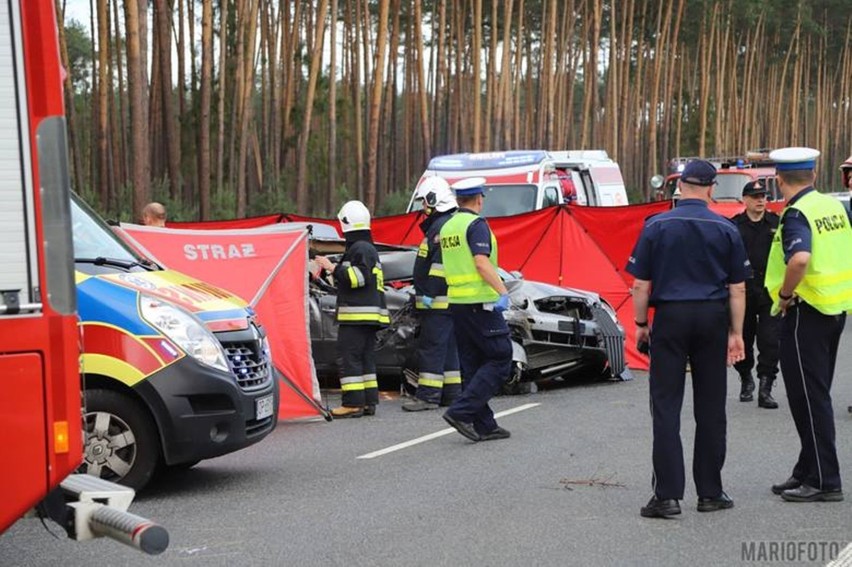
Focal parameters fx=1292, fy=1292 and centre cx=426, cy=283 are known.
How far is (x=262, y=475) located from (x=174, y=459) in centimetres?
112

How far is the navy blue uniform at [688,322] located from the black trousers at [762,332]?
437 centimetres

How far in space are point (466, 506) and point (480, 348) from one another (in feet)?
7.82

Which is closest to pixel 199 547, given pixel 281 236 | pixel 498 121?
pixel 281 236

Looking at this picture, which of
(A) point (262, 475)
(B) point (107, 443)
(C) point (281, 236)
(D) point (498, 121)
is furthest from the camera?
(D) point (498, 121)

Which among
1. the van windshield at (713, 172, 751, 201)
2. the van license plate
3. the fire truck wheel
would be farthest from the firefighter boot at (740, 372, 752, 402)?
the van windshield at (713, 172, 751, 201)

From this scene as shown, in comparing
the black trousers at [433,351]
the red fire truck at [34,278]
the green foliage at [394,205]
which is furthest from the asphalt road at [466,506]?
the green foliage at [394,205]

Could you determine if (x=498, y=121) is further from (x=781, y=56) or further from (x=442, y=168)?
(x=781, y=56)

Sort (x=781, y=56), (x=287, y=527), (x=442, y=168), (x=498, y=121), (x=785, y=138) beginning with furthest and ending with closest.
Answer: (x=785, y=138)
(x=781, y=56)
(x=498, y=121)
(x=442, y=168)
(x=287, y=527)

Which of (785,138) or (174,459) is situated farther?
(785,138)

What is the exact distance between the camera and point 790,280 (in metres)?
7.03

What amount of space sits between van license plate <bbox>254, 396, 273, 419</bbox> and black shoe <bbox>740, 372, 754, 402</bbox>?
17.2 ft

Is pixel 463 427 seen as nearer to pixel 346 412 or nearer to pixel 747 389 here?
pixel 346 412

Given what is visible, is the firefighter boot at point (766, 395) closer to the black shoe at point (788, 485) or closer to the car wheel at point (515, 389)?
the car wheel at point (515, 389)

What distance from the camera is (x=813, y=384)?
7.07 meters
